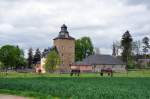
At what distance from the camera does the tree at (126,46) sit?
152 metres

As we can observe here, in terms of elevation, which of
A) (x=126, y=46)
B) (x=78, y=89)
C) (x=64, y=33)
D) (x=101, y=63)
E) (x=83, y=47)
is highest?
(x=64, y=33)

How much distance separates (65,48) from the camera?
474ft

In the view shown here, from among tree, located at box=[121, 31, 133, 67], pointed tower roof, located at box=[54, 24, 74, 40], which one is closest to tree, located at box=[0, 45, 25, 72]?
pointed tower roof, located at box=[54, 24, 74, 40]

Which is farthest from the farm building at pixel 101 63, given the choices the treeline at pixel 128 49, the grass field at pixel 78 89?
the grass field at pixel 78 89

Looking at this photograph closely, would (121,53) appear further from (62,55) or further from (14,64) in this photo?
(14,64)

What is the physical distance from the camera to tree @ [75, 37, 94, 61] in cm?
16550

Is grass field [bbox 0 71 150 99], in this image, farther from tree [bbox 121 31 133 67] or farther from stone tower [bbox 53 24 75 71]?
tree [bbox 121 31 133 67]

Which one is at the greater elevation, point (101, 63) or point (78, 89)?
point (101, 63)

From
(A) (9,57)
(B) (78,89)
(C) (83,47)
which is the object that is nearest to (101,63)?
(C) (83,47)

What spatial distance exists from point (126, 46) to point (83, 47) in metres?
20.0

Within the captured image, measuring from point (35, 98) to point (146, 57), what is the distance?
17160 centimetres

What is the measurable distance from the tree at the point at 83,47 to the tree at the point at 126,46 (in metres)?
16.4

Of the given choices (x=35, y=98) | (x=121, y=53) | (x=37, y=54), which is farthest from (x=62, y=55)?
(x=35, y=98)

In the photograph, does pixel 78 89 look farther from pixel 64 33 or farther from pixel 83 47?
pixel 83 47
